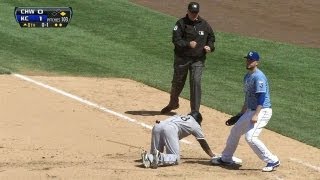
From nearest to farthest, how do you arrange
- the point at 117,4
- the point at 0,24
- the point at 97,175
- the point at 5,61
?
1. the point at 97,175
2. the point at 5,61
3. the point at 0,24
4. the point at 117,4

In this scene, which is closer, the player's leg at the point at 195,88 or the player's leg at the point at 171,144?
the player's leg at the point at 171,144

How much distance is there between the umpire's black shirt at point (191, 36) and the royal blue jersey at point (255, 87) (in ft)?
9.21

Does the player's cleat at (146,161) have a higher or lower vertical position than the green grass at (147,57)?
higher

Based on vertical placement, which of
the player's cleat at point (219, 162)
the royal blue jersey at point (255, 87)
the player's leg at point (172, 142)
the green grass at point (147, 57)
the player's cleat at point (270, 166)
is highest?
the royal blue jersey at point (255, 87)

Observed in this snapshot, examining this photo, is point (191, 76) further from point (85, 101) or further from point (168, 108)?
point (85, 101)

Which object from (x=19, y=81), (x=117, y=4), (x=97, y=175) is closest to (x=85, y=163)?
(x=97, y=175)

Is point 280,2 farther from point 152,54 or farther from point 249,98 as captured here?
point 249,98

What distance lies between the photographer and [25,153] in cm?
1270

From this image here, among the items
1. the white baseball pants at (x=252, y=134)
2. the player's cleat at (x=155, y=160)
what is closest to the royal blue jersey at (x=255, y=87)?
the white baseball pants at (x=252, y=134)

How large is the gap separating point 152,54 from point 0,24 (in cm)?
497

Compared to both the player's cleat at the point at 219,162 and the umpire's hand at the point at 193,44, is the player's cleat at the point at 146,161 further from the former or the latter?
the umpire's hand at the point at 193,44

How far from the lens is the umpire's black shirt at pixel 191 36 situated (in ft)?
49.2

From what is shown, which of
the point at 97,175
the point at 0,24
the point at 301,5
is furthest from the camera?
the point at 301,5
